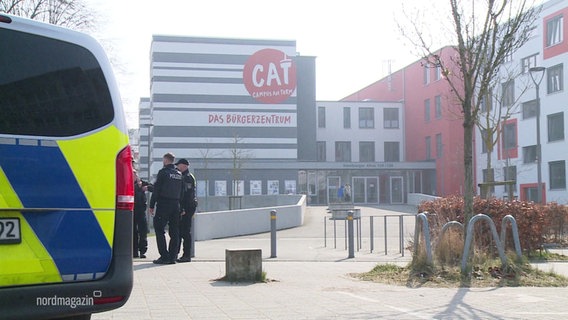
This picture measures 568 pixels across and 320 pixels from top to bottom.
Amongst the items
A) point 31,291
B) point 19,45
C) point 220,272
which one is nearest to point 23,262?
point 31,291

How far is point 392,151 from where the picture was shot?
67.5 metres

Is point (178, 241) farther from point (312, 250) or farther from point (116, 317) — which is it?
point (312, 250)

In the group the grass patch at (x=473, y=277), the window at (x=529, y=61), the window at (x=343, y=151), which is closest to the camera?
the grass patch at (x=473, y=277)

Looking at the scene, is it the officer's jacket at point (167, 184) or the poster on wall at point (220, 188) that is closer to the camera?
the officer's jacket at point (167, 184)

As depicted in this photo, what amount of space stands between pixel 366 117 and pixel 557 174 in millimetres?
22782

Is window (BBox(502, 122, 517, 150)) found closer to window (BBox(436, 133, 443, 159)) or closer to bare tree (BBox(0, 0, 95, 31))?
window (BBox(436, 133, 443, 159))

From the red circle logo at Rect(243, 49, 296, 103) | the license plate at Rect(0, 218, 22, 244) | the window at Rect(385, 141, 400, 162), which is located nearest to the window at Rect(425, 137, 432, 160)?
the window at Rect(385, 141, 400, 162)

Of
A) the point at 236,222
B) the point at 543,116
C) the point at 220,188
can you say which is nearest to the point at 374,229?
the point at 236,222

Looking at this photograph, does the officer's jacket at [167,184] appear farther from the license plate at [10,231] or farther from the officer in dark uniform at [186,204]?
the license plate at [10,231]

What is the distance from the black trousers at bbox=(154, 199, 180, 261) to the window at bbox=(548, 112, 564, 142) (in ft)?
130

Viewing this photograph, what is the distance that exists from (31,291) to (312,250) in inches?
561

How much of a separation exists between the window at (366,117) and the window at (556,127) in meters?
21.2

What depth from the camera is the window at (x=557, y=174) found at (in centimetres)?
4572

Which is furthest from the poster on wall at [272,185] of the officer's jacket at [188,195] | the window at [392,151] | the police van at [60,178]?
the police van at [60,178]
